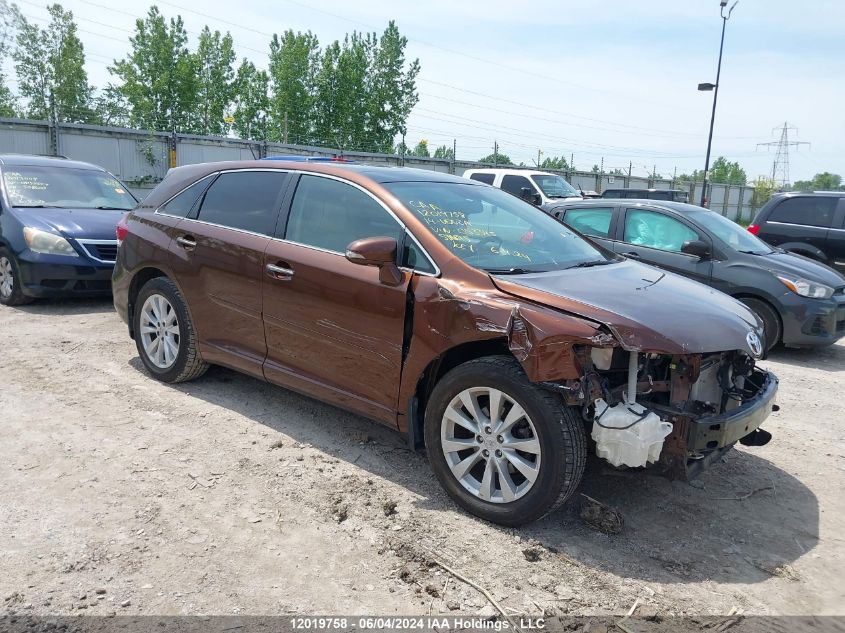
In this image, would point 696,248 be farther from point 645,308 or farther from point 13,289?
point 13,289

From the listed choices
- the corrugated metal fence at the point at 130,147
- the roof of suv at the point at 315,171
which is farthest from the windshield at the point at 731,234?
the corrugated metal fence at the point at 130,147

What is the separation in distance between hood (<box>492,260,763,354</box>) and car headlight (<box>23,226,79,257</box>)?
19.9 feet

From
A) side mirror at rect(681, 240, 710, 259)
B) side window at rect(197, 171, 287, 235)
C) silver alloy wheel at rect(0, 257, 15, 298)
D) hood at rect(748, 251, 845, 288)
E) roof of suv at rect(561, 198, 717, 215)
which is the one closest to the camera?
side window at rect(197, 171, 287, 235)

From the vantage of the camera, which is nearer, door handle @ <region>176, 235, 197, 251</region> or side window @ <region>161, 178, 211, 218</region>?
door handle @ <region>176, 235, 197, 251</region>

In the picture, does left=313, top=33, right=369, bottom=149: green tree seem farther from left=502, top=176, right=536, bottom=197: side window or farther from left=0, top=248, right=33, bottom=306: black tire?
left=0, top=248, right=33, bottom=306: black tire

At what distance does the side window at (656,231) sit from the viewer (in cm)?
783

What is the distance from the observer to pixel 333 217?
13.9 feet

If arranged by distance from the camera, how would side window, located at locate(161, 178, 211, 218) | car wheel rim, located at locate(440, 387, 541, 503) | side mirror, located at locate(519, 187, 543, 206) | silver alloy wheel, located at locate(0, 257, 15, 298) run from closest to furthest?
car wheel rim, located at locate(440, 387, 541, 503)
side window, located at locate(161, 178, 211, 218)
silver alloy wheel, located at locate(0, 257, 15, 298)
side mirror, located at locate(519, 187, 543, 206)

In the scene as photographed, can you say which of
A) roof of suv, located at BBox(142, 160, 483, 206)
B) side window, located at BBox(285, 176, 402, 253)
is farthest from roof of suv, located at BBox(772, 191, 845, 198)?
side window, located at BBox(285, 176, 402, 253)

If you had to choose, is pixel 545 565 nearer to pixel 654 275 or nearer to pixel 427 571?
pixel 427 571

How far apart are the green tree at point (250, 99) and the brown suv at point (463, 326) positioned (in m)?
48.9

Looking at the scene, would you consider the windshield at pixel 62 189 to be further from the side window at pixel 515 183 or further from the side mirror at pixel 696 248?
the side window at pixel 515 183

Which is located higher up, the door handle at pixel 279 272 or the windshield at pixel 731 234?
the windshield at pixel 731 234

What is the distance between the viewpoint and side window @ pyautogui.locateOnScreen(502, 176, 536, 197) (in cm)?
1598
